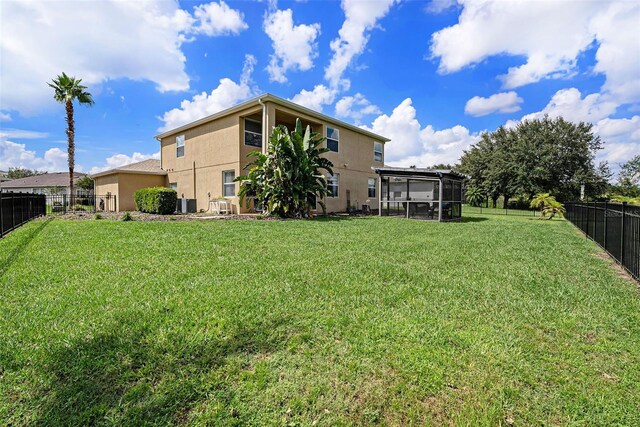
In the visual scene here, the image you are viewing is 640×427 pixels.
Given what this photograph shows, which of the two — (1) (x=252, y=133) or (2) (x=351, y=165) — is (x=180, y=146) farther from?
(2) (x=351, y=165)

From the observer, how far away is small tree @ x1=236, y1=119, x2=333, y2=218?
42.4ft

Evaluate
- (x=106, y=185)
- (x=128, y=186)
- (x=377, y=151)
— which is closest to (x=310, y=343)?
(x=128, y=186)

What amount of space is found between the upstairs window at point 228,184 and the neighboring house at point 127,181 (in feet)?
22.1

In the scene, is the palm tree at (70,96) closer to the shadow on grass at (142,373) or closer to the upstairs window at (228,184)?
the upstairs window at (228,184)

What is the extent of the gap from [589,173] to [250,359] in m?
42.9

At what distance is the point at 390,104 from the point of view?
2120cm

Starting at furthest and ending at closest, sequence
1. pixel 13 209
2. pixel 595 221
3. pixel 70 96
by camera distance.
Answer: pixel 70 96 → pixel 595 221 → pixel 13 209

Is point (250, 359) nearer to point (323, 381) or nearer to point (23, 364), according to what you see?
point (323, 381)

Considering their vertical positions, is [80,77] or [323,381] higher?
[80,77]

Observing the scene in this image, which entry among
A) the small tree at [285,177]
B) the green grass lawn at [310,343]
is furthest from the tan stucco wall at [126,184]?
the green grass lawn at [310,343]

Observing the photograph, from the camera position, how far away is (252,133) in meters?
16.4

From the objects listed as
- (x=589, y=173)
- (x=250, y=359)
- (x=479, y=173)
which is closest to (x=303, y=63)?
(x=250, y=359)

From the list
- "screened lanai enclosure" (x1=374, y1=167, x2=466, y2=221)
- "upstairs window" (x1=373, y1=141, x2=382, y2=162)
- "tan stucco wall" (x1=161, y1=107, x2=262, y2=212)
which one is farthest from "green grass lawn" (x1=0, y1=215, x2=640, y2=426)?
"upstairs window" (x1=373, y1=141, x2=382, y2=162)

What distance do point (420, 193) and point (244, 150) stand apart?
32.8ft
